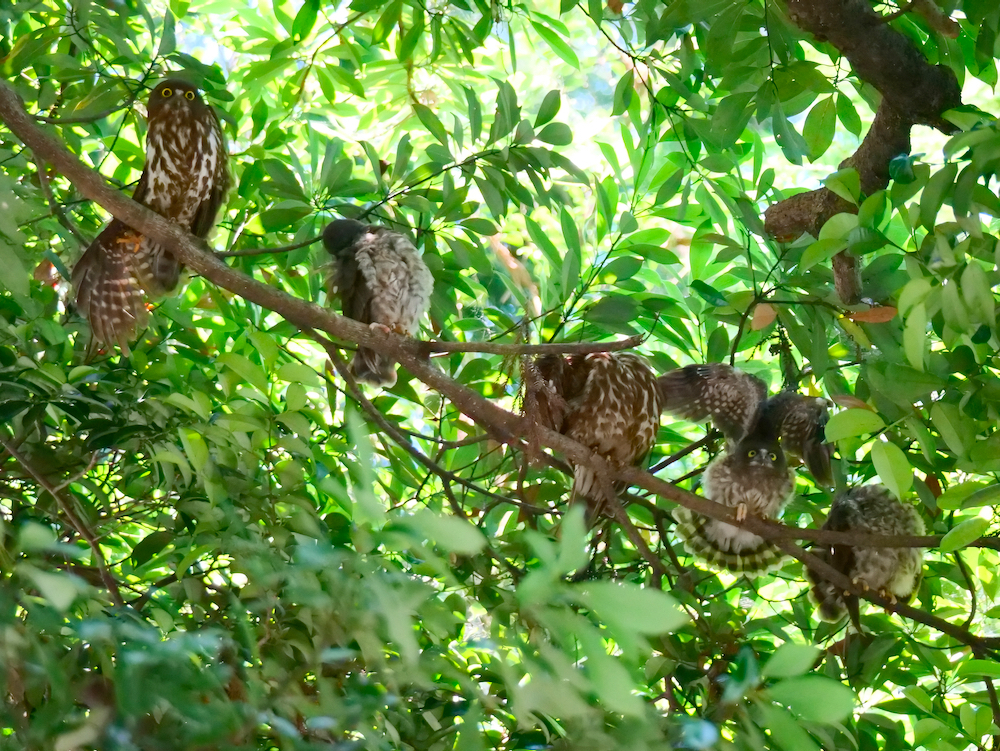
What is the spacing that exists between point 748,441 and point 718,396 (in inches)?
5.3

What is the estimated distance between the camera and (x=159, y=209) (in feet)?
8.56

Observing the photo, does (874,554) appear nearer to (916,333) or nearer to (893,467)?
(893,467)

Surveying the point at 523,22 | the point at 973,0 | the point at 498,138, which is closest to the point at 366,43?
the point at 523,22

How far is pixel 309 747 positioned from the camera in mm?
770

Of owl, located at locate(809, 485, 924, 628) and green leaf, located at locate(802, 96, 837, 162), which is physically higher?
green leaf, located at locate(802, 96, 837, 162)

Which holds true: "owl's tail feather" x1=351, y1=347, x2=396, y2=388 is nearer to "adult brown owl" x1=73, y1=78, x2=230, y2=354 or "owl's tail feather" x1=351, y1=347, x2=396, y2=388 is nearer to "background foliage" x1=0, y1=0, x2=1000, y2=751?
"background foliage" x1=0, y1=0, x2=1000, y2=751

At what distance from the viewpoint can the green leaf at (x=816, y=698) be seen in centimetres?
65

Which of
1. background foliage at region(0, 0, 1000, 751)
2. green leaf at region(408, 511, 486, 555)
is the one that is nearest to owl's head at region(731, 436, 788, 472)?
background foliage at region(0, 0, 1000, 751)

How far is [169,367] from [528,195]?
994 mm

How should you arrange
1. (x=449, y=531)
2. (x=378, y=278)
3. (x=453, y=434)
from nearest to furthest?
(x=449, y=531), (x=378, y=278), (x=453, y=434)

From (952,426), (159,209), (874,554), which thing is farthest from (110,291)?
(874,554)

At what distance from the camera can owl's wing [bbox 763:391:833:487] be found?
2.18m

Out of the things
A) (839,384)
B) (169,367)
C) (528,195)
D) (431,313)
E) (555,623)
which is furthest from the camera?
(431,313)

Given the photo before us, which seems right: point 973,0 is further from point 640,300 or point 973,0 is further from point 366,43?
point 366,43
